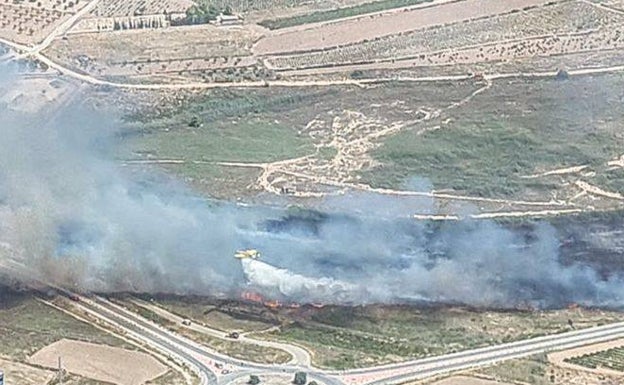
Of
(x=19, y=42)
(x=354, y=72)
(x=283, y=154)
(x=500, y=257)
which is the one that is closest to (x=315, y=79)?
(x=354, y=72)

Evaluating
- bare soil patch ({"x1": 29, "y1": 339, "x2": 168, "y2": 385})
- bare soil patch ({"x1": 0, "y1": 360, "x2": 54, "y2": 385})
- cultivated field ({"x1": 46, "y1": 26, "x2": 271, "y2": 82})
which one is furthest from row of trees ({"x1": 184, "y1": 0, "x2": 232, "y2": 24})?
bare soil patch ({"x1": 0, "y1": 360, "x2": 54, "y2": 385})

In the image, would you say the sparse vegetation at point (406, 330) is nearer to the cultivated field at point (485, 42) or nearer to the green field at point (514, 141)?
the green field at point (514, 141)

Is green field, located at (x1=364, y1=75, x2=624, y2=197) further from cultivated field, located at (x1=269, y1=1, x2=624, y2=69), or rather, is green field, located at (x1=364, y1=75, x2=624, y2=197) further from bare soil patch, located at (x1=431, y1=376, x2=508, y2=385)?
bare soil patch, located at (x1=431, y1=376, x2=508, y2=385)

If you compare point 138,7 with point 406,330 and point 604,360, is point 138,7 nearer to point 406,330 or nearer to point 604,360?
point 406,330

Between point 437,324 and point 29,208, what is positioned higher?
point 29,208

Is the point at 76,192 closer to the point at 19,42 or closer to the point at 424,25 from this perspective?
the point at 19,42

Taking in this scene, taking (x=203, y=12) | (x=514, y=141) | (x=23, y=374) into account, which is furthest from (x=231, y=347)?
(x=203, y=12)
